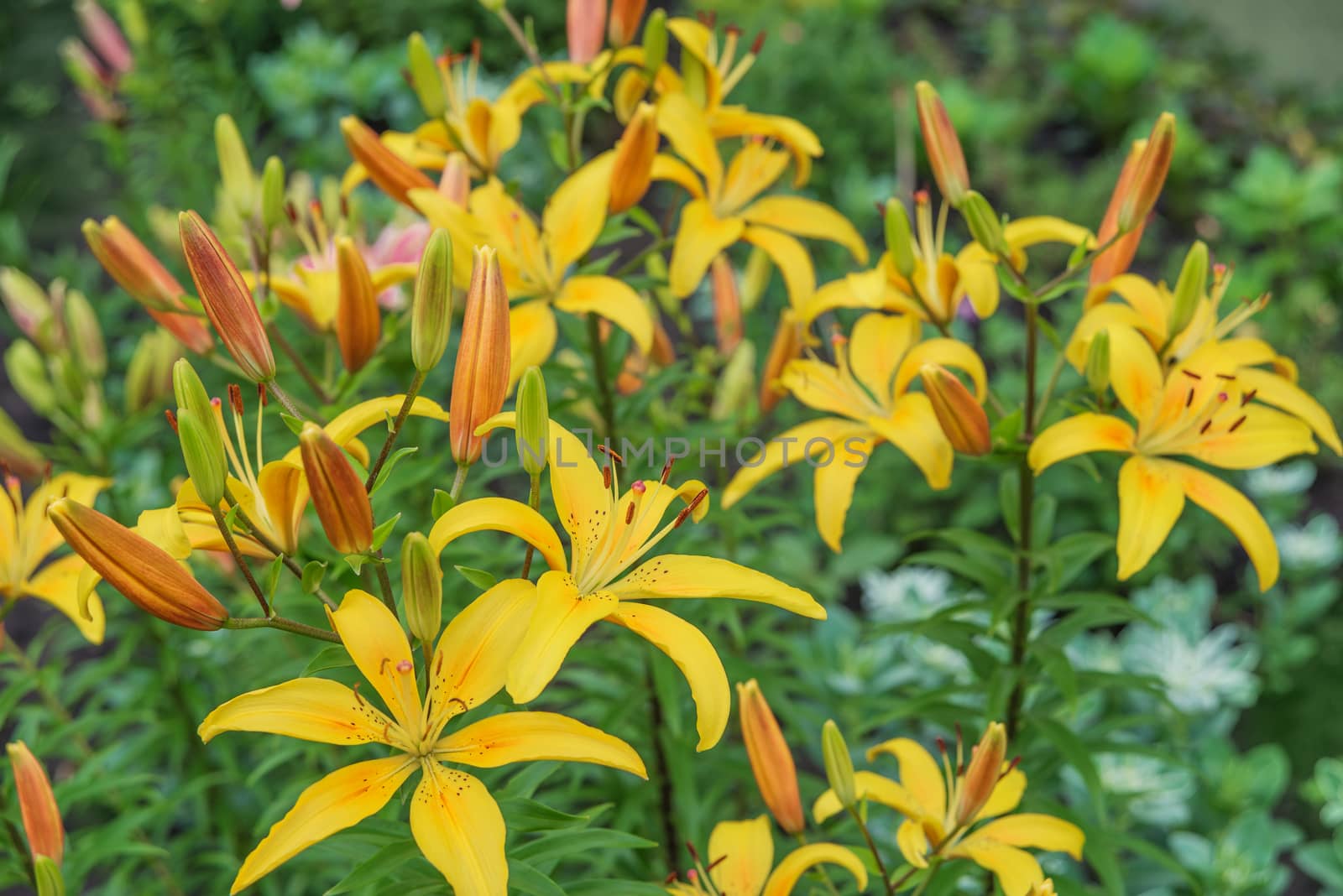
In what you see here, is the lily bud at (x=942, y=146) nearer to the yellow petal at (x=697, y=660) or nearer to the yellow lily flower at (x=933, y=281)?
the yellow lily flower at (x=933, y=281)

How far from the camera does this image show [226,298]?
3.32 feet

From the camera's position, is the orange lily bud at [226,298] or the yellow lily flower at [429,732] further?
the orange lily bud at [226,298]

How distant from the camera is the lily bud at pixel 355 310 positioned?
1177mm

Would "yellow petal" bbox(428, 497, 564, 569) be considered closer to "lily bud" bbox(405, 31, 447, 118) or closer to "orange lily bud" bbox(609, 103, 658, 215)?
"orange lily bud" bbox(609, 103, 658, 215)

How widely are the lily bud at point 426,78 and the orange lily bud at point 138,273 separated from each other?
0.37 m

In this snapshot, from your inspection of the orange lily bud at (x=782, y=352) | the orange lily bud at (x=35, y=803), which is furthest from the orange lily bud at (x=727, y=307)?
the orange lily bud at (x=35, y=803)

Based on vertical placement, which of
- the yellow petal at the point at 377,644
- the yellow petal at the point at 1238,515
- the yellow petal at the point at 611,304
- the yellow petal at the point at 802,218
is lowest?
the yellow petal at the point at 1238,515

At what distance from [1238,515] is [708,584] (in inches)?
22.5

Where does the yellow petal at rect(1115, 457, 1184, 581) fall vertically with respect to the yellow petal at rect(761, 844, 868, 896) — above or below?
above

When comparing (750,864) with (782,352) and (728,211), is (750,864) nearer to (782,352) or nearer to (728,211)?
(782,352)

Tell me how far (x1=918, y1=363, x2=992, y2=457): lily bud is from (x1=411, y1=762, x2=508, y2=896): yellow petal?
559 millimetres

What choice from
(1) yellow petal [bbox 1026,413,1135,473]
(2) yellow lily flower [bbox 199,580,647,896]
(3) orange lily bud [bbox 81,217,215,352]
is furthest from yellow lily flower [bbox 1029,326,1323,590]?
(3) orange lily bud [bbox 81,217,215,352]

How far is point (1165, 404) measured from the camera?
121 cm

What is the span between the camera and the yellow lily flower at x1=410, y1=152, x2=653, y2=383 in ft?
4.29
